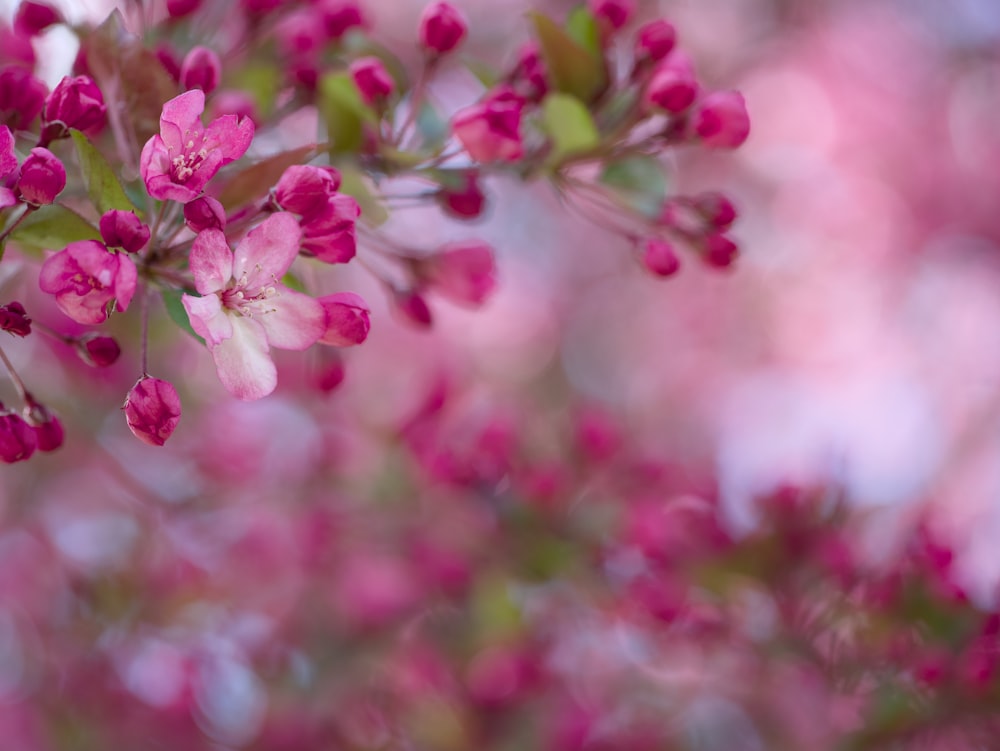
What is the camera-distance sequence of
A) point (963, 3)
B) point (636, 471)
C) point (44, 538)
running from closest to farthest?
point (636, 471), point (44, 538), point (963, 3)

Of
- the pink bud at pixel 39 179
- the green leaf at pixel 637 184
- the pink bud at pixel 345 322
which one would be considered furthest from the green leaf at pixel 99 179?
the green leaf at pixel 637 184

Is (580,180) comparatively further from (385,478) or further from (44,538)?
(44,538)

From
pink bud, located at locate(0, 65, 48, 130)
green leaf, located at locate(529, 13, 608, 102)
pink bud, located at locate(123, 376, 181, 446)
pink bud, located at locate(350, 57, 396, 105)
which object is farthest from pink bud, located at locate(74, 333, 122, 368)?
green leaf, located at locate(529, 13, 608, 102)

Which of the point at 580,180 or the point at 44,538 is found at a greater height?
the point at 580,180

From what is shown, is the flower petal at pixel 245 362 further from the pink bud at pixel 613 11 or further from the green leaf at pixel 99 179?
the pink bud at pixel 613 11

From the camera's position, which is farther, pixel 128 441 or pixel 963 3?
pixel 963 3

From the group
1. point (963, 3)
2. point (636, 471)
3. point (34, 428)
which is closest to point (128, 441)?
point (636, 471)
